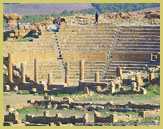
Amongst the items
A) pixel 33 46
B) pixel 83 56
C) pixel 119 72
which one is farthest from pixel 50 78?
pixel 33 46

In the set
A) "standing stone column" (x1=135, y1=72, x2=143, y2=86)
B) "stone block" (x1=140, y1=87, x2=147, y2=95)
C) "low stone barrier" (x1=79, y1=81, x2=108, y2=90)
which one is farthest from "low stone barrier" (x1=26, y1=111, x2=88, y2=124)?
"low stone barrier" (x1=79, y1=81, x2=108, y2=90)

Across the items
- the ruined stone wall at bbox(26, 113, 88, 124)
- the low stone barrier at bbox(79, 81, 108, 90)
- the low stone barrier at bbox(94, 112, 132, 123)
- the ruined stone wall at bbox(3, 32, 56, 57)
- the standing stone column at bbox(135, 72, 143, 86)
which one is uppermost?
the ruined stone wall at bbox(3, 32, 56, 57)

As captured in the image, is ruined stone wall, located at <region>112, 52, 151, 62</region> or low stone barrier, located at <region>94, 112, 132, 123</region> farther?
ruined stone wall, located at <region>112, 52, 151, 62</region>

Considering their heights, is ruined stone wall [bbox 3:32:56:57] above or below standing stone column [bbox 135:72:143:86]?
above

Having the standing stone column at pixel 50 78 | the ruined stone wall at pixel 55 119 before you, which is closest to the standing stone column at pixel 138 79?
the standing stone column at pixel 50 78

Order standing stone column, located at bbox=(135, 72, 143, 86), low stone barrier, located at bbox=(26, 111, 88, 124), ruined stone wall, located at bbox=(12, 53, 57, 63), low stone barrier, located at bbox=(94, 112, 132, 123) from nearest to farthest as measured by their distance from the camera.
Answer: low stone barrier, located at bbox=(94, 112, 132, 123)
low stone barrier, located at bbox=(26, 111, 88, 124)
standing stone column, located at bbox=(135, 72, 143, 86)
ruined stone wall, located at bbox=(12, 53, 57, 63)

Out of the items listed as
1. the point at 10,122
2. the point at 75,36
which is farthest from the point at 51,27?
the point at 10,122

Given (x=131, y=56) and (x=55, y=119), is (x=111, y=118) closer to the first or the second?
(x=55, y=119)

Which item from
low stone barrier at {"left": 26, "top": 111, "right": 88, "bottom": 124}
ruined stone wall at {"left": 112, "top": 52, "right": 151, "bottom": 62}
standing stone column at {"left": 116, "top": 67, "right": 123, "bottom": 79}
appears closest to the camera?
low stone barrier at {"left": 26, "top": 111, "right": 88, "bottom": 124}

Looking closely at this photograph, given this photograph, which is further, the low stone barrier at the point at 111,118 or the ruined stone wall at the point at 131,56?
→ the ruined stone wall at the point at 131,56

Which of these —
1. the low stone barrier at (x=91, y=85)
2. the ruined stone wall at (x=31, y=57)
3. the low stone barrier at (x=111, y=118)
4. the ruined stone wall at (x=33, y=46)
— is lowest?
the low stone barrier at (x=111, y=118)

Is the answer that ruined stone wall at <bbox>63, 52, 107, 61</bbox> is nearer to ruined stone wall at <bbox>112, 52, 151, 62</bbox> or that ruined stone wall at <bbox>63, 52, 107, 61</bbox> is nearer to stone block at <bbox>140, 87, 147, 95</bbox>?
ruined stone wall at <bbox>112, 52, 151, 62</bbox>

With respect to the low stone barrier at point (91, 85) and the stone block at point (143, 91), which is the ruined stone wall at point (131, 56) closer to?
the low stone barrier at point (91, 85)

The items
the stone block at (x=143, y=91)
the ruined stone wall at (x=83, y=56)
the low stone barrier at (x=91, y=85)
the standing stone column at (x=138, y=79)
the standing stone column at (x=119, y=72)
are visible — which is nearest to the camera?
the stone block at (x=143, y=91)
